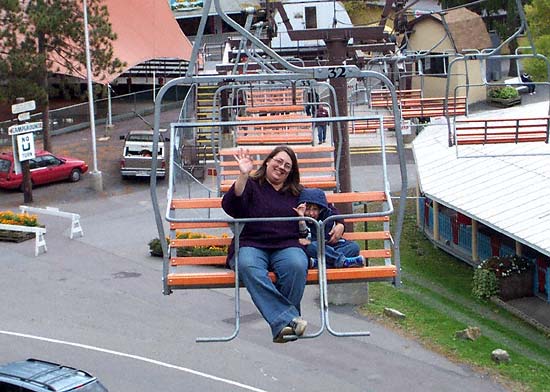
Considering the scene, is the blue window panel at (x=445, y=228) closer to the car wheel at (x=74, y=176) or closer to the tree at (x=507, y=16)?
the car wheel at (x=74, y=176)

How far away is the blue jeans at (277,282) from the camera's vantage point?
8039 millimetres

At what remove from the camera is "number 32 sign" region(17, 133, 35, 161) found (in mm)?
29781

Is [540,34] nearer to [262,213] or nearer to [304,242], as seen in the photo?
[304,242]

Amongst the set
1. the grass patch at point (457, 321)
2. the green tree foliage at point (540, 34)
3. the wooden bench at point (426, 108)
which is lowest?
the grass patch at point (457, 321)

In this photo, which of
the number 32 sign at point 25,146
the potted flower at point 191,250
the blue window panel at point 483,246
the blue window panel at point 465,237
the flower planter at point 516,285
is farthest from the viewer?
the number 32 sign at point 25,146

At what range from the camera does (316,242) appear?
8781 millimetres

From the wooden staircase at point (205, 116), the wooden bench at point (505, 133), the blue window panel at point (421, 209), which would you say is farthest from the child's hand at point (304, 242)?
the blue window panel at point (421, 209)

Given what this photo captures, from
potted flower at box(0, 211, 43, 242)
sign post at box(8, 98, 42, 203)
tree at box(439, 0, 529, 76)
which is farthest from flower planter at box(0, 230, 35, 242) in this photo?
tree at box(439, 0, 529, 76)

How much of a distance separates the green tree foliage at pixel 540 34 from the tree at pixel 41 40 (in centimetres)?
1280

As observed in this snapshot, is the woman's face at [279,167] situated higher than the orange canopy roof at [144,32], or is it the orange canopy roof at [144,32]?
the orange canopy roof at [144,32]

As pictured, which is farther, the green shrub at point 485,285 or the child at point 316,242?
the green shrub at point 485,285

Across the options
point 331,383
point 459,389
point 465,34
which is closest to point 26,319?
point 331,383

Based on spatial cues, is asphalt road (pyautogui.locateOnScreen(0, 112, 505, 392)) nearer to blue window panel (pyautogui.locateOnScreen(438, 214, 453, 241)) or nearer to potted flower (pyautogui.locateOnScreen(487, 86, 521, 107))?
blue window panel (pyautogui.locateOnScreen(438, 214, 453, 241))

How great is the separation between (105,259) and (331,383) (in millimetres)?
8980
